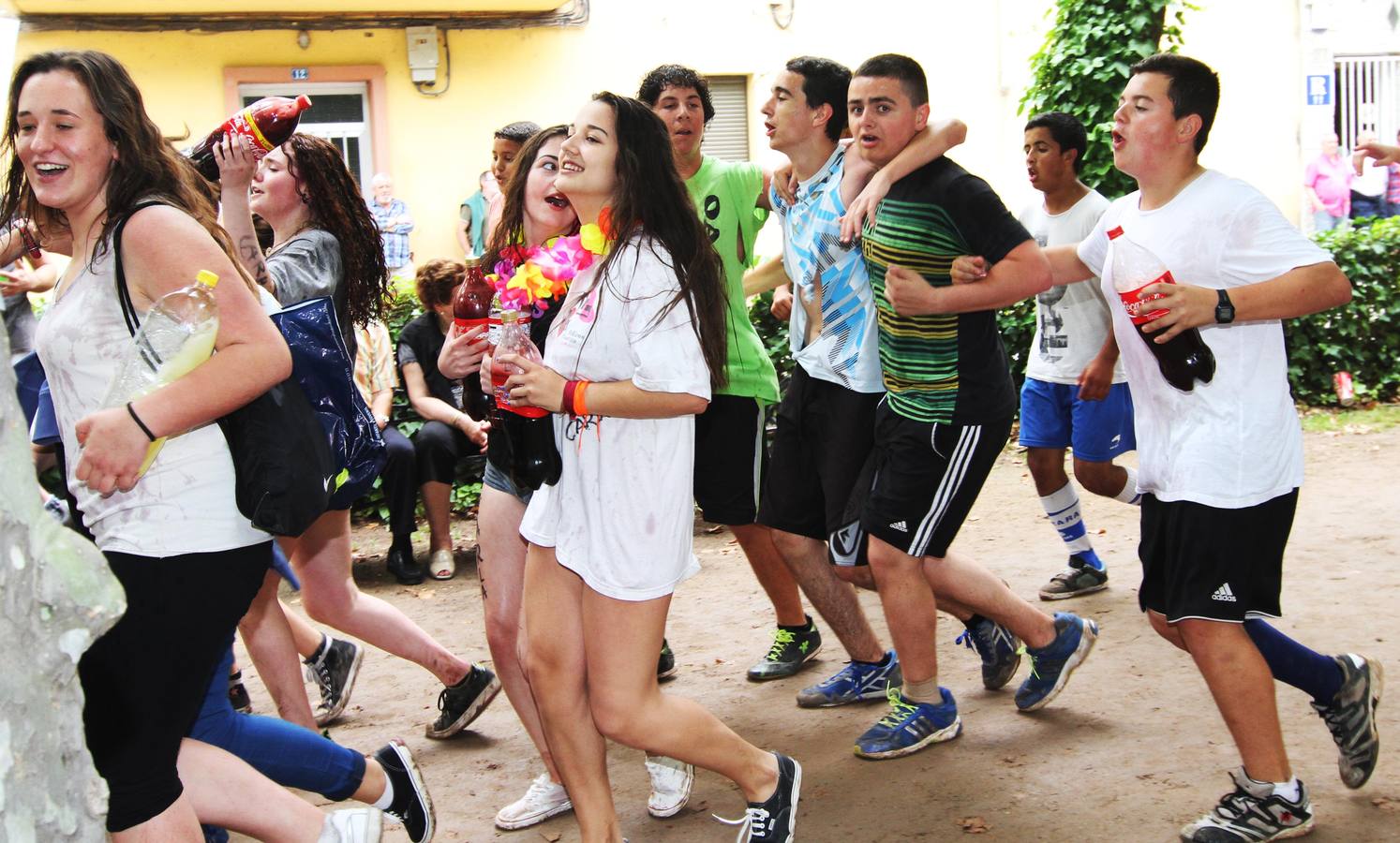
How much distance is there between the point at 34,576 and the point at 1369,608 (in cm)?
513

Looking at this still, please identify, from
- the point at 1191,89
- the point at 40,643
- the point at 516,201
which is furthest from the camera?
the point at 516,201

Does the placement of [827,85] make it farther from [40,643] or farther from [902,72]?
[40,643]

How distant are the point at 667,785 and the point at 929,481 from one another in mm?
1203

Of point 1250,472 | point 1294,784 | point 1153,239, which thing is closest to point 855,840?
point 1294,784

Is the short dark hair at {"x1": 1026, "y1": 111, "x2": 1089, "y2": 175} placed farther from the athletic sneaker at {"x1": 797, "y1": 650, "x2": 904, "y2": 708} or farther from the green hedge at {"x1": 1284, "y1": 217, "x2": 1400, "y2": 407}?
the green hedge at {"x1": 1284, "y1": 217, "x2": 1400, "y2": 407}

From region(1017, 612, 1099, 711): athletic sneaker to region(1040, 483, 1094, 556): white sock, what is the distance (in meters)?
1.47

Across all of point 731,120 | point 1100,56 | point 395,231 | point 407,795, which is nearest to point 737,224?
point 407,795

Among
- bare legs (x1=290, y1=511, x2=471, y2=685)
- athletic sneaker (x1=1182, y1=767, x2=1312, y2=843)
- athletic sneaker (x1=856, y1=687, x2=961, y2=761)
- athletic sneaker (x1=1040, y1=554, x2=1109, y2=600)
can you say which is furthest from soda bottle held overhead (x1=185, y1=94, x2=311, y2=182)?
athletic sneaker (x1=1040, y1=554, x2=1109, y2=600)

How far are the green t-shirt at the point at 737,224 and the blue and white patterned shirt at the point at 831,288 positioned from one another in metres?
0.16

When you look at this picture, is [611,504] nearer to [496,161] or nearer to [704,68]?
[496,161]

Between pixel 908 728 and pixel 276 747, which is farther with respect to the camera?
pixel 908 728

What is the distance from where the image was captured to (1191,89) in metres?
3.60

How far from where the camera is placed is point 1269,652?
3.74 meters

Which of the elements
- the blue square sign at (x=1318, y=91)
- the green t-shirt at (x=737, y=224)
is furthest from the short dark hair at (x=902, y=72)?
the blue square sign at (x=1318, y=91)
